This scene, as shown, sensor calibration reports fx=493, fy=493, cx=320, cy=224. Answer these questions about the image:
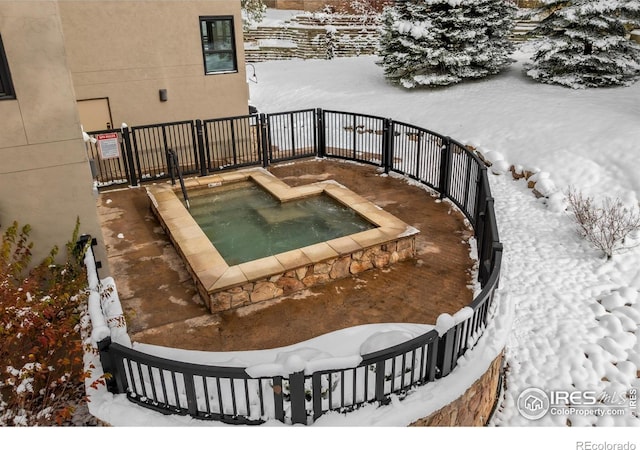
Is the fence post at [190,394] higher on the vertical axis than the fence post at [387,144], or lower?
lower

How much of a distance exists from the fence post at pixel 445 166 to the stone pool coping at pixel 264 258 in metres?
1.70

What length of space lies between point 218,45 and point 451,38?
304 inches

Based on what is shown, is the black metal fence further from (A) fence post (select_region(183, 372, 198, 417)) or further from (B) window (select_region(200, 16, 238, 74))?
(B) window (select_region(200, 16, 238, 74))

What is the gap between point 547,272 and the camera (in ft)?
25.2

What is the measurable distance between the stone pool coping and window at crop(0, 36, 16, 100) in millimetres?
2812

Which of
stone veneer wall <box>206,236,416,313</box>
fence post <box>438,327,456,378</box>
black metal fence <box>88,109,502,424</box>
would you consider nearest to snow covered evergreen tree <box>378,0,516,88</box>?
black metal fence <box>88,109,502,424</box>

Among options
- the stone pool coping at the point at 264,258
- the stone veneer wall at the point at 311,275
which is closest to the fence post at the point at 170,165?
the stone pool coping at the point at 264,258

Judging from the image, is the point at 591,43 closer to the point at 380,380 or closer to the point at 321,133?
the point at 321,133

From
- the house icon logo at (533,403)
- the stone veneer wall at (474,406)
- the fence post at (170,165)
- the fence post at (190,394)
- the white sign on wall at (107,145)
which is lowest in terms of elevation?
the house icon logo at (533,403)

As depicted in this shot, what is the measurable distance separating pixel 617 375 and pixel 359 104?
1214 cm

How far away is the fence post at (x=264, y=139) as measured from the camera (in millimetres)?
10906

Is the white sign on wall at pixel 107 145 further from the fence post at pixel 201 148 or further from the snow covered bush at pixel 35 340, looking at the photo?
the snow covered bush at pixel 35 340

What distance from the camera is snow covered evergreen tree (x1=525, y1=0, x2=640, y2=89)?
13164mm
